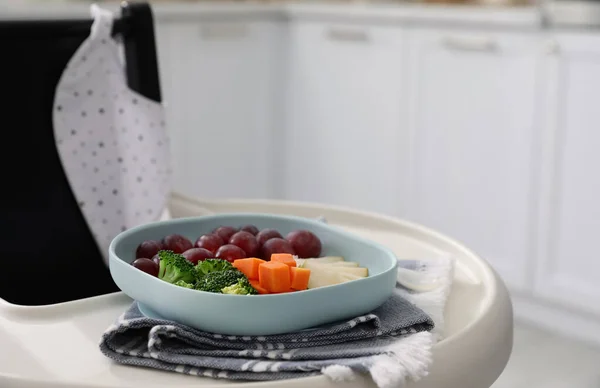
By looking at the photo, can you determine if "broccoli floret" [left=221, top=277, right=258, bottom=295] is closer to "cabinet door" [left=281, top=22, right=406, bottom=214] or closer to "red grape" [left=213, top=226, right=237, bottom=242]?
"red grape" [left=213, top=226, right=237, bottom=242]

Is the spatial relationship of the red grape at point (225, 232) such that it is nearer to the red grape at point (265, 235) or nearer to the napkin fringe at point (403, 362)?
the red grape at point (265, 235)

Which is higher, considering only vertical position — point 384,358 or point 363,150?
point 384,358

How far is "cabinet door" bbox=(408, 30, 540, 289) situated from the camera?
8.86ft

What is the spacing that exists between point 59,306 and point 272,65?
260 centimetres

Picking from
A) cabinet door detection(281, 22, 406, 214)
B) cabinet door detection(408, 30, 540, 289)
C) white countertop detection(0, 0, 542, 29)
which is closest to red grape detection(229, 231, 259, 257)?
white countertop detection(0, 0, 542, 29)

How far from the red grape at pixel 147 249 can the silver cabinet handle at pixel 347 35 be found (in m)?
2.34

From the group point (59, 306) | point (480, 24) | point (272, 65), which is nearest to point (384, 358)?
point (59, 306)

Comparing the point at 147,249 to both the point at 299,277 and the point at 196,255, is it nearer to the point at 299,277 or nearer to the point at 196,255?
the point at 196,255

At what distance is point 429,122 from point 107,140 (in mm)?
1808

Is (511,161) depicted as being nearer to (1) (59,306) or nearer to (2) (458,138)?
(2) (458,138)

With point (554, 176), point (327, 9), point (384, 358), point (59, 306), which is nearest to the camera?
point (384, 358)

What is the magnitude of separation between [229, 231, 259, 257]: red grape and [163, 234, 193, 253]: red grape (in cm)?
5

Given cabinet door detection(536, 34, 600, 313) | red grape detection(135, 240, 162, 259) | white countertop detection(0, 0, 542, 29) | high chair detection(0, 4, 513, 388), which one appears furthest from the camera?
white countertop detection(0, 0, 542, 29)

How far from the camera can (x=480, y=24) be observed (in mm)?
2775
